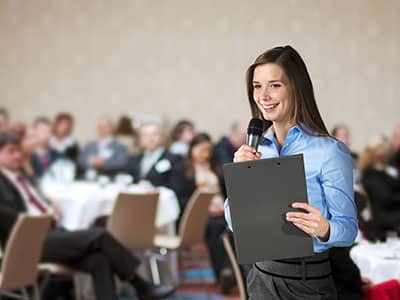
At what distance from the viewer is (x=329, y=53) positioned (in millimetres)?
11461

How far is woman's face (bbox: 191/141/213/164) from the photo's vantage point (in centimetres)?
771

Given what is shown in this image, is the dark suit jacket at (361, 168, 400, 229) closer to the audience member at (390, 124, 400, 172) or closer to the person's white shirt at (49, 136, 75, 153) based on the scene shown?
the audience member at (390, 124, 400, 172)

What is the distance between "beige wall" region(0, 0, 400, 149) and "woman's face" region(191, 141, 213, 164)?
3478mm

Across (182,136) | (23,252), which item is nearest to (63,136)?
(182,136)

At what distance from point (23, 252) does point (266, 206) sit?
9.81ft

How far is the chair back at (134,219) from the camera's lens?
6410mm

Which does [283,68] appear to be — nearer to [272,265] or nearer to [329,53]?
[272,265]

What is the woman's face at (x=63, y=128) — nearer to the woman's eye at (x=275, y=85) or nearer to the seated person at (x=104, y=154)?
the seated person at (x=104, y=154)

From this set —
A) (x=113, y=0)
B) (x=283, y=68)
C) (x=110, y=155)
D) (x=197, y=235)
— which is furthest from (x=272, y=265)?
(x=113, y=0)

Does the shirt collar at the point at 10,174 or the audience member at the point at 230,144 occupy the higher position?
the shirt collar at the point at 10,174

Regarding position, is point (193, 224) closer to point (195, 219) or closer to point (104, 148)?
point (195, 219)

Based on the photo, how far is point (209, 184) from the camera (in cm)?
785

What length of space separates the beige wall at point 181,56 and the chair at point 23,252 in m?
6.56

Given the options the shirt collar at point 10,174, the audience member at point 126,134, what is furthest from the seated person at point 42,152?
the shirt collar at point 10,174
